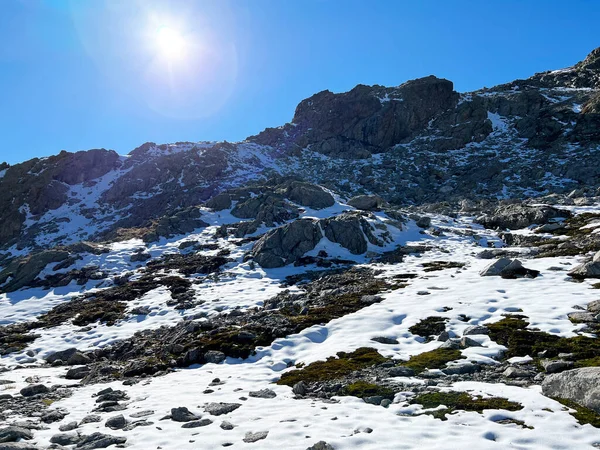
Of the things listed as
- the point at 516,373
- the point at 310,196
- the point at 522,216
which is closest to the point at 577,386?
the point at 516,373

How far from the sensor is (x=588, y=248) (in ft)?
105

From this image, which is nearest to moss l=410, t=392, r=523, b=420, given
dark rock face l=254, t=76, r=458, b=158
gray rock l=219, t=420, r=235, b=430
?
gray rock l=219, t=420, r=235, b=430

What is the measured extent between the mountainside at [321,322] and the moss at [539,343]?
103 mm

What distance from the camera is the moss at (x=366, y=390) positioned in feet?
43.1

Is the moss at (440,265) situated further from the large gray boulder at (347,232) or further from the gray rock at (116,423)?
the gray rock at (116,423)

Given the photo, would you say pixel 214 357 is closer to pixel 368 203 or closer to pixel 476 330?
pixel 476 330

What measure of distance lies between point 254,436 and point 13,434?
7629 mm

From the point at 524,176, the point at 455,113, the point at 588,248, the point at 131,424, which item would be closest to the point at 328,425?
the point at 131,424

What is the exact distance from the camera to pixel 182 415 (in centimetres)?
1281

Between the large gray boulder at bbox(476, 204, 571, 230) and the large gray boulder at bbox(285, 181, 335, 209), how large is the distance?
2503cm

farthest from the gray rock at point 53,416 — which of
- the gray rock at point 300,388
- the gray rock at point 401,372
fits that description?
the gray rock at point 401,372

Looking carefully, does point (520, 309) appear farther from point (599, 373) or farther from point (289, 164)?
point (289, 164)

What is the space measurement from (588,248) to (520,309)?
673 inches

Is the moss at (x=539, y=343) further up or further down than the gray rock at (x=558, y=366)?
further up
